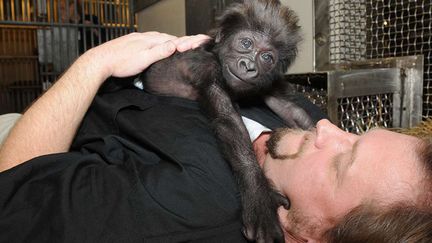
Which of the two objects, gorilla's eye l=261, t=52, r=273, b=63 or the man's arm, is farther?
gorilla's eye l=261, t=52, r=273, b=63

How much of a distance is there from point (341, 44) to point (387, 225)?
1.79m

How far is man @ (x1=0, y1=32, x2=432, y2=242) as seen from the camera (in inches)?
42.4

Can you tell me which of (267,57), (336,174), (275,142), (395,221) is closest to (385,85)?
(267,57)

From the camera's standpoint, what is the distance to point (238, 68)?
1767mm

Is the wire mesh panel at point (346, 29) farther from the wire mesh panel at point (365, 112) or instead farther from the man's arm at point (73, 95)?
the man's arm at point (73, 95)

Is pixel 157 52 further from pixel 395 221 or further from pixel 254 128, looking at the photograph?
pixel 395 221

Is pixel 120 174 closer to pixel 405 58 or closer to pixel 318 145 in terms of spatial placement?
pixel 318 145

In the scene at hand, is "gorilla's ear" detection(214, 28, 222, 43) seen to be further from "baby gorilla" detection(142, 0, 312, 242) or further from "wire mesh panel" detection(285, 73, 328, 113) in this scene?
"wire mesh panel" detection(285, 73, 328, 113)

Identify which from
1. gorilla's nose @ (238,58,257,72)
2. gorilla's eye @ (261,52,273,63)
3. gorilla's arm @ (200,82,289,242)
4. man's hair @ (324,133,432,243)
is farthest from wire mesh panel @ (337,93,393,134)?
man's hair @ (324,133,432,243)

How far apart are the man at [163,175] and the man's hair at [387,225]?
21 mm

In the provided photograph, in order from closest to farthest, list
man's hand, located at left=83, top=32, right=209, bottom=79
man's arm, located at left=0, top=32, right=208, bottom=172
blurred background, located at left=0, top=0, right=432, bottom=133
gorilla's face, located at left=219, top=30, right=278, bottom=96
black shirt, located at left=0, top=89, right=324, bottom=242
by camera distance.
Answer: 1. black shirt, located at left=0, top=89, right=324, bottom=242
2. man's arm, located at left=0, top=32, right=208, bottom=172
3. man's hand, located at left=83, top=32, right=209, bottom=79
4. gorilla's face, located at left=219, top=30, right=278, bottom=96
5. blurred background, located at left=0, top=0, right=432, bottom=133

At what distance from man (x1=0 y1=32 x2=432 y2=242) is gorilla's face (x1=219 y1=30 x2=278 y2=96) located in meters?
0.30

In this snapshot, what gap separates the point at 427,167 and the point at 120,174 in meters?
0.84

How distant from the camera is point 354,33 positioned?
273 centimetres
